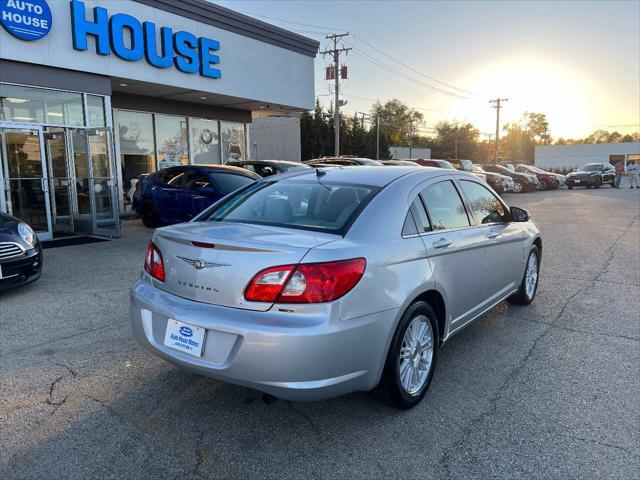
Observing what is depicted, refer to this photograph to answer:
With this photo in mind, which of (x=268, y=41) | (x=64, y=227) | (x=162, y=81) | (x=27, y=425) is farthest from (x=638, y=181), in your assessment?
(x=27, y=425)

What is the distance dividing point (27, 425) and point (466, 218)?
3405 mm

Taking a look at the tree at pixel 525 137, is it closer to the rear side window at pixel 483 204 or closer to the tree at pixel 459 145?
the tree at pixel 459 145

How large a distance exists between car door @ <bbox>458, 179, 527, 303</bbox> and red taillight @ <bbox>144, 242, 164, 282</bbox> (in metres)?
2.49

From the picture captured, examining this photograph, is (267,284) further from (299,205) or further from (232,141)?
(232,141)

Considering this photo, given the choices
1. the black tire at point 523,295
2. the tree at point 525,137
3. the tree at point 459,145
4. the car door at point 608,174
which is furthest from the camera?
the tree at point 525,137

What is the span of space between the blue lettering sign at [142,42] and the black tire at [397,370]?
1037 cm

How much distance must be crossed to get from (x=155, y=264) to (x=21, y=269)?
3.34 meters

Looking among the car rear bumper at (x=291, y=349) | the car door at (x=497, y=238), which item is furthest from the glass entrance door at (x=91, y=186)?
the car rear bumper at (x=291, y=349)

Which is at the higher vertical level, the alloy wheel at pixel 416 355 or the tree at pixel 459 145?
the tree at pixel 459 145

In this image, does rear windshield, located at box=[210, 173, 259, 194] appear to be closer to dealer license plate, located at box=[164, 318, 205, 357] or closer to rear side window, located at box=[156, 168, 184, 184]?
rear side window, located at box=[156, 168, 184, 184]

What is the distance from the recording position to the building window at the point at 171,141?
50.7 feet

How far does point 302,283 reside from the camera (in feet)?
8.46

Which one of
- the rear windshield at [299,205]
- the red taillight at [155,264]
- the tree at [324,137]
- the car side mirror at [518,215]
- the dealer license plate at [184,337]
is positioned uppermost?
the tree at [324,137]

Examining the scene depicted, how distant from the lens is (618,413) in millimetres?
3141
